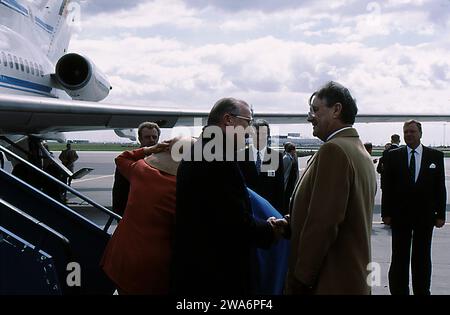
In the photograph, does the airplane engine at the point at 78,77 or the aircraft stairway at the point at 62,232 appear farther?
the airplane engine at the point at 78,77

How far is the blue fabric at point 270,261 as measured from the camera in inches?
142

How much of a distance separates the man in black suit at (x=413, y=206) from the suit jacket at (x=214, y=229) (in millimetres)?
3183

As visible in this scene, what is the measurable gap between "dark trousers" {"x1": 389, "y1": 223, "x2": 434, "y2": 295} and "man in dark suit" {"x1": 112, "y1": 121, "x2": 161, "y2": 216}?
2.46 meters

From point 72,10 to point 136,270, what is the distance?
2310cm

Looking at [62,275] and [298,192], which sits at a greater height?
[298,192]

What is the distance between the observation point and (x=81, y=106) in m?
14.5

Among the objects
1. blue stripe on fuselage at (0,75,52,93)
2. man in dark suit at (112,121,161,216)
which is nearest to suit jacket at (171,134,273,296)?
man in dark suit at (112,121,161,216)

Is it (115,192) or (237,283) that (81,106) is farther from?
(237,283)

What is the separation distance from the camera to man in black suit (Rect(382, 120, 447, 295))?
19.9 ft

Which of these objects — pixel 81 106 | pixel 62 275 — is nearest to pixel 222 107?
pixel 62 275

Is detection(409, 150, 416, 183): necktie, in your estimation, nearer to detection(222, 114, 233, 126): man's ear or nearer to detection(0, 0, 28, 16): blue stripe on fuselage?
detection(222, 114, 233, 126): man's ear

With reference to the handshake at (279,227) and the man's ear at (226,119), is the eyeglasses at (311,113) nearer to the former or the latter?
the man's ear at (226,119)

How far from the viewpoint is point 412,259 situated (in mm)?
6086

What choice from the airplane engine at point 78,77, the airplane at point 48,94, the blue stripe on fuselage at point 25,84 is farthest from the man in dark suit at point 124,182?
the airplane engine at point 78,77
